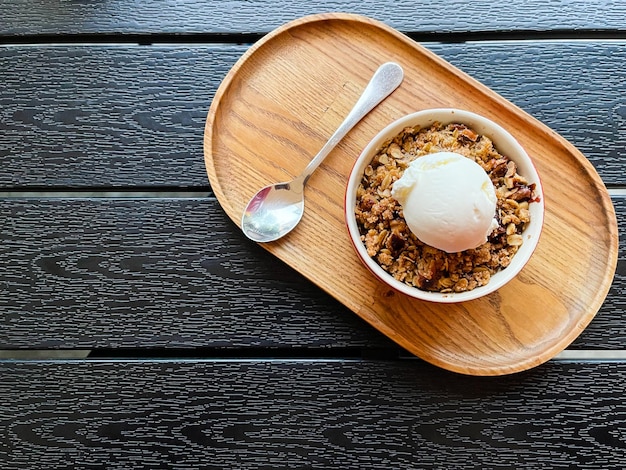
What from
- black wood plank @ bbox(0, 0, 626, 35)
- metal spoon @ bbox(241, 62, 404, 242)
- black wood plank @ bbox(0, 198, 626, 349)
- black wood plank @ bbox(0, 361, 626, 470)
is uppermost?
black wood plank @ bbox(0, 0, 626, 35)

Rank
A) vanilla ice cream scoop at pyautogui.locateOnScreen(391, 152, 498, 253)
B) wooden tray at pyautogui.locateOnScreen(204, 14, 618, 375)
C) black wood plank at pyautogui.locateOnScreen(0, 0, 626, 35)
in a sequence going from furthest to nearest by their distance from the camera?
black wood plank at pyautogui.locateOnScreen(0, 0, 626, 35), wooden tray at pyautogui.locateOnScreen(204, 14, 618, 375), vanilla ice cream scoop at pyautogui.locateOnScreen(391, 152, 498, 253)

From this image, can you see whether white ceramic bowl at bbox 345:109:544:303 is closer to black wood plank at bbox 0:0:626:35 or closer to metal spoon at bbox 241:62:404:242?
metal spoon at bbox 241:62:404:242

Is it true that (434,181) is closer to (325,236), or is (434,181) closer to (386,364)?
(325,236)

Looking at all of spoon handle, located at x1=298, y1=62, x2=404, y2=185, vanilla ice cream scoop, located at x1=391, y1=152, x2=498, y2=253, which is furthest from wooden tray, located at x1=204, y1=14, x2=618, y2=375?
vanilla ice cream scoop, located at x1=391, y1=152, x2=498, y2=253

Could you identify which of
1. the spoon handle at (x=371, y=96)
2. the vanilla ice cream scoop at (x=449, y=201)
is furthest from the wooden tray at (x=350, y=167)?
the vanilla ice cream scoop at (x=449, y=201)

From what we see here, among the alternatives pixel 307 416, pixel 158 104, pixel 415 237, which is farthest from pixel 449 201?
A: pixel 158 104

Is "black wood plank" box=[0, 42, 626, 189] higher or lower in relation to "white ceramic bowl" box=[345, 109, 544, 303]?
higher

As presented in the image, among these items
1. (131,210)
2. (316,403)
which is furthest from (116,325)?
(316,403)

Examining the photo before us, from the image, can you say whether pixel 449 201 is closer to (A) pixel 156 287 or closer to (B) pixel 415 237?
(B) pixel 415 237
